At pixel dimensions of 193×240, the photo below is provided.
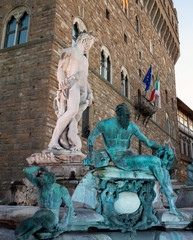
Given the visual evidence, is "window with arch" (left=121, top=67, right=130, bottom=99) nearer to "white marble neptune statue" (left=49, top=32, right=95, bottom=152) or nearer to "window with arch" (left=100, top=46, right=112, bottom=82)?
"window with arch" (left=100, top=46, right=112, bottom=82)

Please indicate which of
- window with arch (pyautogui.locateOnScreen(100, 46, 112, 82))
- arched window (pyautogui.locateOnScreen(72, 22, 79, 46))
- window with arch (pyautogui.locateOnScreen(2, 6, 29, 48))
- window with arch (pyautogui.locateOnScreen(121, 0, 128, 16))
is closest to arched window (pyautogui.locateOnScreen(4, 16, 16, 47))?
window with arch (pyautogui.locateOnScreen(2, 6, 29, 48))

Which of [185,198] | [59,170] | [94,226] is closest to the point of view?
[94,226]

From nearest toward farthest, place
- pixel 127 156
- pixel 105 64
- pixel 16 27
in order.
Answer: pixel 127 156 → pixel 16 27 → pixel 105 64

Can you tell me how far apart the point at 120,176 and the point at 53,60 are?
262 inches

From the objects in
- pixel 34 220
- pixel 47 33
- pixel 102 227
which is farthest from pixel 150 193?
pixel 47 33

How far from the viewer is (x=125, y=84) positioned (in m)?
14.2

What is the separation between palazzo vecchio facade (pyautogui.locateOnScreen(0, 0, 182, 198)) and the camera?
288 inches

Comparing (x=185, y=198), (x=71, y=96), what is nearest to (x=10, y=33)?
(x=71, y=96)

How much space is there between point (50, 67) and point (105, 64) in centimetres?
470

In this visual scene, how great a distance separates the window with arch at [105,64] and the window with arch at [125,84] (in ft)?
5.58

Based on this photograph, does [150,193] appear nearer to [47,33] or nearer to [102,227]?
[102,227]

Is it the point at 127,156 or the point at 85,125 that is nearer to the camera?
the point at 127,156

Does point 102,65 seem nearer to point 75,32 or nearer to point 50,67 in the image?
point 75,32

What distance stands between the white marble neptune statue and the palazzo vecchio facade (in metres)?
1.08
